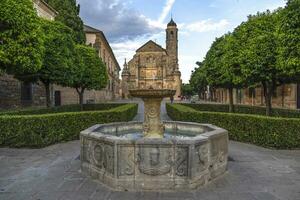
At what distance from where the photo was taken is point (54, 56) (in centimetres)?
1566

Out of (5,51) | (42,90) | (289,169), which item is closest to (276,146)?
(289,169)

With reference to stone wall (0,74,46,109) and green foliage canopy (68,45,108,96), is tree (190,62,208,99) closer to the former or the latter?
green foliage canopy (68,45,108,96)

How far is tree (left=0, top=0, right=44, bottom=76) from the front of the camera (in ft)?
33.4

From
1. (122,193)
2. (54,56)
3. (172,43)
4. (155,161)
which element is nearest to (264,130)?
(155,161)

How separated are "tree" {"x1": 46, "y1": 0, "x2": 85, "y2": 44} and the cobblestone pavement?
2419 cm

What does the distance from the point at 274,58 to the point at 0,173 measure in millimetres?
11644

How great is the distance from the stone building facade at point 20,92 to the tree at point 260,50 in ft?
40.4

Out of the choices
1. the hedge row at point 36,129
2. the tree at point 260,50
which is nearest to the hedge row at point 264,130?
the tree at point 260,50

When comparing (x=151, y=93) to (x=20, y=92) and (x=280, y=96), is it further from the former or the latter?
(x=280, y=96)

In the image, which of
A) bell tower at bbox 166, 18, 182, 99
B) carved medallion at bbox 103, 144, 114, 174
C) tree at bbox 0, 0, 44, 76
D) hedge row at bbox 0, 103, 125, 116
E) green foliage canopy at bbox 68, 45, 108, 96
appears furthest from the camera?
bell tower at bbox 166, 18, 182, 99

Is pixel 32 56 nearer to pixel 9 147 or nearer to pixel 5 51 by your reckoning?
pixel 5 51

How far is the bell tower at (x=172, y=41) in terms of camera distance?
79.9 meters

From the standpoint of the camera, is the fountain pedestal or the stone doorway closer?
the fountain pedestal

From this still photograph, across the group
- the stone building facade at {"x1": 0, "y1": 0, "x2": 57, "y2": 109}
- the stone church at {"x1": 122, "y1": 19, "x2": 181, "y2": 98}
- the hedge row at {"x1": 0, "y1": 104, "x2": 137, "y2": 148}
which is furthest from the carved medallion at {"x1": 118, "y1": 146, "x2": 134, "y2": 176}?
the stone church at {"x1": 122, "y1": 19, "x2": 181, "y2": 98}
